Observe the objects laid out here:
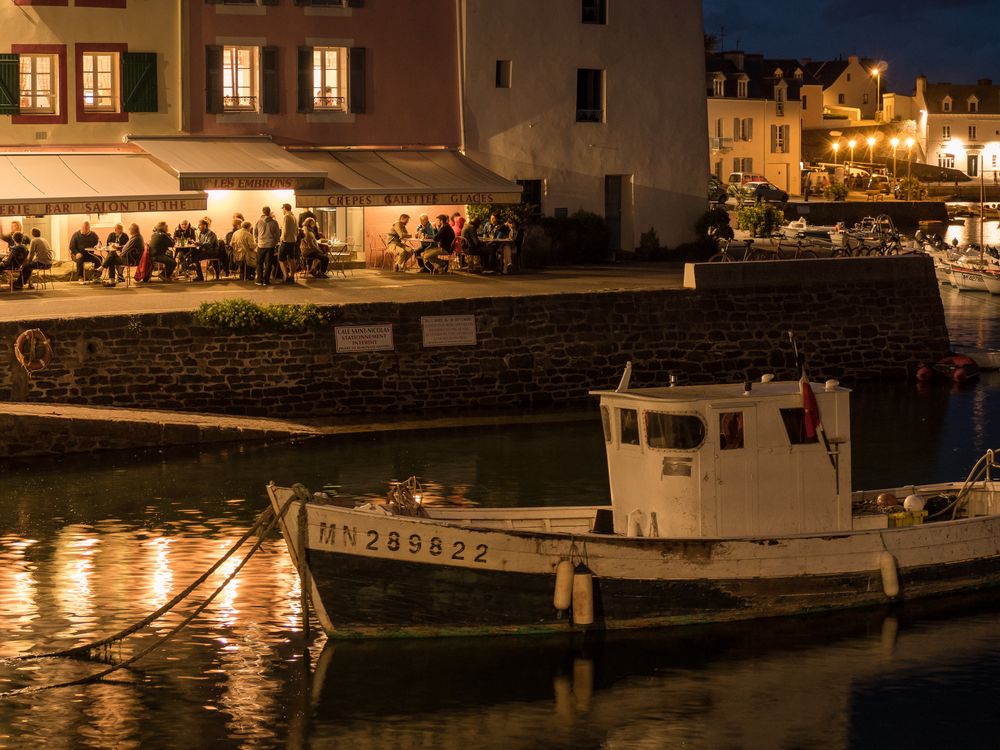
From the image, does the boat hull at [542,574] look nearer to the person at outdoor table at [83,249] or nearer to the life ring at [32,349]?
the life ring at [32,349]

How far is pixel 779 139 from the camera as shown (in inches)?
3465

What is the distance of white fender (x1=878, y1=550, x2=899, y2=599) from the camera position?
17.4m

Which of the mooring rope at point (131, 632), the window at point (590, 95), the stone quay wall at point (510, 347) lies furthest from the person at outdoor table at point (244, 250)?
the mooring rope at point (131, 632)

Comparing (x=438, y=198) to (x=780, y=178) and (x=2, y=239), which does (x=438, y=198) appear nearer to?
(x=2, y=239)

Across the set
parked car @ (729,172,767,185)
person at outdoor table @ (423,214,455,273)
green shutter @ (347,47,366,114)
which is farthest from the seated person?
parked car @ (729,172,767,185)

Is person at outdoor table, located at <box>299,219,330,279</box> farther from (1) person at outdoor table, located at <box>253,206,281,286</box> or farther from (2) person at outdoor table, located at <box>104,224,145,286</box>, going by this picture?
(2) person at outdoor table, located at <box>104,224,145,286</box>

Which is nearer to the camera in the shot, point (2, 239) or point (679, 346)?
point (679, 346)

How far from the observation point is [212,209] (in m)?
35.6

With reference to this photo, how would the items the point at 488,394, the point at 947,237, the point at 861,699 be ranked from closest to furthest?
the point at 861,699 < the point at 488,394 < the point at 947,237

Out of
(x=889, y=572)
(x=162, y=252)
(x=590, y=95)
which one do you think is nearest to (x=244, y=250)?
(x=162, y=252)

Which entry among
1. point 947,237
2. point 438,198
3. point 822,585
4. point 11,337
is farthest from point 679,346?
point 947,237

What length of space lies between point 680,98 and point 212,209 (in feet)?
37.3

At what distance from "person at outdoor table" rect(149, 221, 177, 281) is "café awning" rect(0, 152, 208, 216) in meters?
1.18

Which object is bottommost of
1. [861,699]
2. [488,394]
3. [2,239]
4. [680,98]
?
[861,699]
